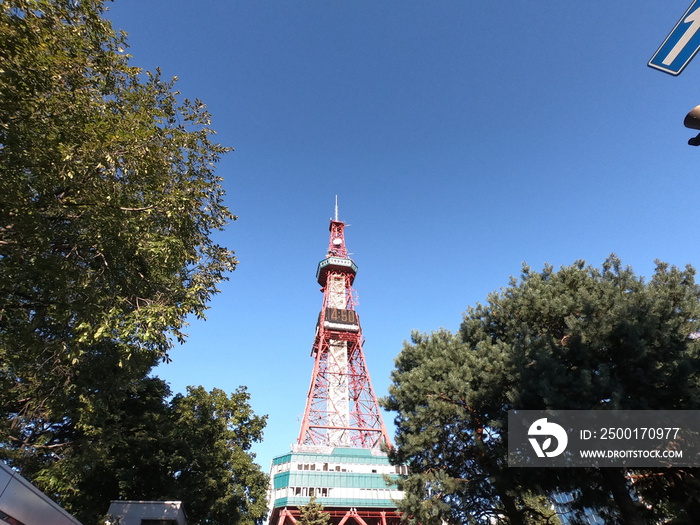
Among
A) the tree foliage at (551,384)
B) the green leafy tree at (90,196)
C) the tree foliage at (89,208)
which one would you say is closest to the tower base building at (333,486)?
the tree foliage at (551,384)

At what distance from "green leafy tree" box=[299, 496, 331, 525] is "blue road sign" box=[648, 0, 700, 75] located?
108ft

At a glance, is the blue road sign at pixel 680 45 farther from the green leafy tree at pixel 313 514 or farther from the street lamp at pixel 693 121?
the green leafy tree at pixel 313 514

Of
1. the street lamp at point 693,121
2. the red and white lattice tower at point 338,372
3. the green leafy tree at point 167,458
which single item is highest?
the red and white lattice tower at point 338,372

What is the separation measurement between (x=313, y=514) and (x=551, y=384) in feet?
85.7

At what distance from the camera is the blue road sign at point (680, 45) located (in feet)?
7.46

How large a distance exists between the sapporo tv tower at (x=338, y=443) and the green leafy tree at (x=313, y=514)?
6.57 ft

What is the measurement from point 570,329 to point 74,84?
12719mm

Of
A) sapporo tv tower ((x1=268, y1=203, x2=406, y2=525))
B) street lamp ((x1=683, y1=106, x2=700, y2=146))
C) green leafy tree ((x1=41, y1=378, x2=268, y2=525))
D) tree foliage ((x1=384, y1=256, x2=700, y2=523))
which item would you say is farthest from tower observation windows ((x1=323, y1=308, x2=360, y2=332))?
street lamp ((x1=683, y1=106, x2=700, y2=146))

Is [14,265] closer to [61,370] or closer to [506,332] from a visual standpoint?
[61,370]

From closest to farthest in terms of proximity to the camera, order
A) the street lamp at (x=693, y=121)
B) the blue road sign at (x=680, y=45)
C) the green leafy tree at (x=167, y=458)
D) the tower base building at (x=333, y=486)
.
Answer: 1. the street lamp at (x=693, y=121)
2. the blue road sign at (x=680, y=45)
3. the green leafy tree at (x=167, y=458)
4. the tower base building at (x=333, y=486)

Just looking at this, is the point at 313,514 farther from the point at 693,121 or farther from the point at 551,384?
the point at 693,121

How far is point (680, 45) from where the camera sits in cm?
233

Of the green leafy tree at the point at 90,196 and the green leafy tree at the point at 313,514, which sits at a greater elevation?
the green leafy tree at the point at 90,196

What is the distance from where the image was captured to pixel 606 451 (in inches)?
381
